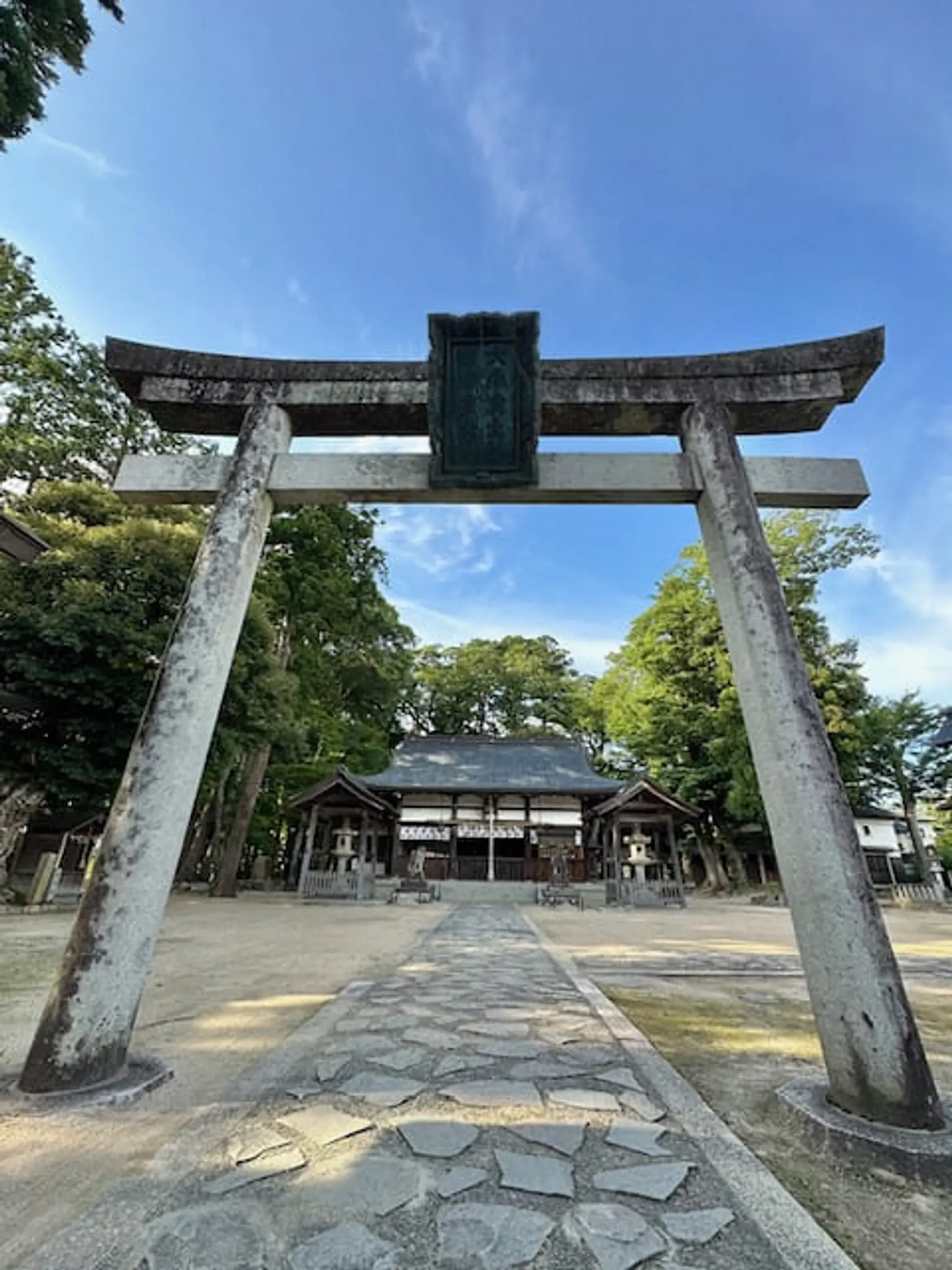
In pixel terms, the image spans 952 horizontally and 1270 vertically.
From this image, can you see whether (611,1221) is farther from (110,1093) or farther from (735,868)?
(735,868)

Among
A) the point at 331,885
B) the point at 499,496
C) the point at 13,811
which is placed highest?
the point at 499,496

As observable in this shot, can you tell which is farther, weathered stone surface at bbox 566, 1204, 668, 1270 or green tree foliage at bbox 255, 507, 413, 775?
green tree foliage at bbox 255, 507, 413, 775

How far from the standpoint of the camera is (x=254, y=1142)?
7.00 feet

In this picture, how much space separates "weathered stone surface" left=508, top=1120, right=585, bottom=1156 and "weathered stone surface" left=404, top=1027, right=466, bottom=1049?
1137 millimetres

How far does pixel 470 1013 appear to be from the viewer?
411 cm

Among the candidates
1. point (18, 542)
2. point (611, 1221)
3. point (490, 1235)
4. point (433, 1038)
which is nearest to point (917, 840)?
point (433, 1038)

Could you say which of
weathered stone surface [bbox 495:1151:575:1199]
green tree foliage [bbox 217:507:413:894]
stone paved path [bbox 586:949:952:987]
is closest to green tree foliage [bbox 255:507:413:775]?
green tree foliage [bbox 217:507:413:894]

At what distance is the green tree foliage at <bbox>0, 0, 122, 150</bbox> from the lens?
625 cm

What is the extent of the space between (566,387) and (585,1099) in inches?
153

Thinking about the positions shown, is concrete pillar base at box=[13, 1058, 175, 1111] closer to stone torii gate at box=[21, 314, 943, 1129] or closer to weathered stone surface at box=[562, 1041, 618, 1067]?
stone torii gate at box=[21, 314, 943, 1129]

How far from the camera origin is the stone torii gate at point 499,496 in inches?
100

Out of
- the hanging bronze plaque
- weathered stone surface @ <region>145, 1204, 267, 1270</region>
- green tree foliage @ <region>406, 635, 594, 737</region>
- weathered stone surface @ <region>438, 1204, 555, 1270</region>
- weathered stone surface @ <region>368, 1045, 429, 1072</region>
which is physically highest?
green tree foliage @ <region>406, 635, 594, 737</region>

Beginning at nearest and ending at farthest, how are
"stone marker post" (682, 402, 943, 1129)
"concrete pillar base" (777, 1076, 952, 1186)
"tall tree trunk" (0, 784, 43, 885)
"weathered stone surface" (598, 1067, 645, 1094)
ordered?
1. "concrete pillar base" (777, 1076, 952, 1186)
2. "stone marker post" (682, 402, 943, 1129)
3. "weathered stone surface" (598, 1067, 645, 1094)
4. "tall tree trunk" (0, 784, 43, 885)

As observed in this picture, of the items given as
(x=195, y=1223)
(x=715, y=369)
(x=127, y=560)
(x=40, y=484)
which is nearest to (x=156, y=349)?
(x=715, y=369)
